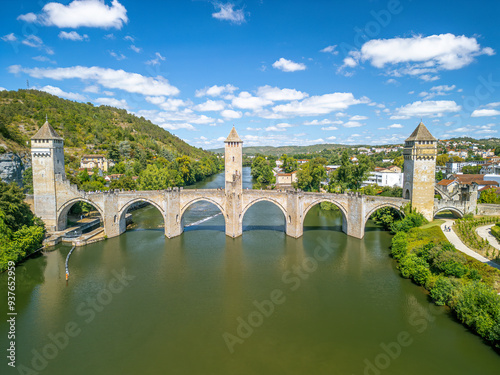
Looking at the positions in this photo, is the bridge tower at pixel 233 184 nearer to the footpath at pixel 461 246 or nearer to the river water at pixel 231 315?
the river water at pixel 231 315

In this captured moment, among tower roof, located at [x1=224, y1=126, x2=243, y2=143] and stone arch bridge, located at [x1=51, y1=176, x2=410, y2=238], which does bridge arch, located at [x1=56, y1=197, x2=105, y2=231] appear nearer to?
stone arch bridge, located at [x1=51, y1=176, x2=410, y2=238]

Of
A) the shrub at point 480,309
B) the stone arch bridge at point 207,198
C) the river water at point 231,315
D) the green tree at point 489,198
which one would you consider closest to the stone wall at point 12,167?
the stone arch bridge at point 207,198

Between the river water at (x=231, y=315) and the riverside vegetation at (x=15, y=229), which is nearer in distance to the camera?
the river water at (x=231, y=315)

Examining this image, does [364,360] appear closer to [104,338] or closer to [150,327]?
[150,327]

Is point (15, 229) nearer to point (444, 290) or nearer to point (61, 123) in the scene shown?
point (444, 290)

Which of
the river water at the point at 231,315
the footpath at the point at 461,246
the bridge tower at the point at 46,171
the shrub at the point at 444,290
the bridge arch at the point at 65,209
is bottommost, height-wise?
the river water at the point at 231,315

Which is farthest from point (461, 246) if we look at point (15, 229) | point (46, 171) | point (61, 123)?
point (61, 123)

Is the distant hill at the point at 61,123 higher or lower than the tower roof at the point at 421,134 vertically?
higher

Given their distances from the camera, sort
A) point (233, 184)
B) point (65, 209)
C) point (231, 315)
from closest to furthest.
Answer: point (231, 315) → point (233, 184) → point (65, 209)
